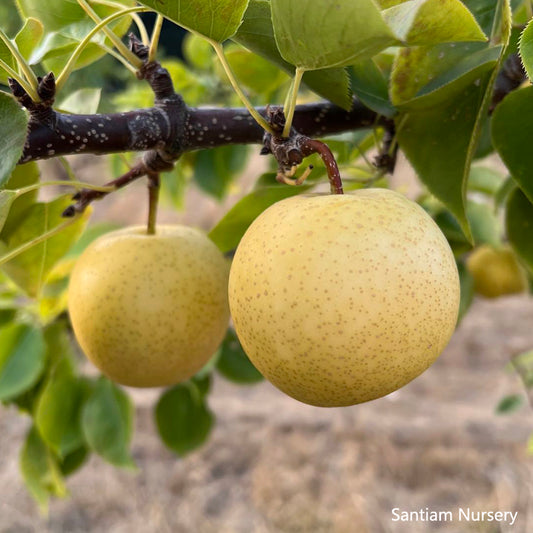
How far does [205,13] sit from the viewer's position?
407 millimetres

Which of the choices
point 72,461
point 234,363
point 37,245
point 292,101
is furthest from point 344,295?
point 72,461

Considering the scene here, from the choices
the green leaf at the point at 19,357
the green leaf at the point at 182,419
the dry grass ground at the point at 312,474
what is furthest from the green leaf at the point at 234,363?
the dry grass ground at the point at 312,474

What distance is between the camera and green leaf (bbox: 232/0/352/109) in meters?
0.43

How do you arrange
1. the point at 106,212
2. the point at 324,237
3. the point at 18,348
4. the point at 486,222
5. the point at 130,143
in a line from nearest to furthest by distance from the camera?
the point at 324,237 → the point at 130,143 → the point at 18,348 → the point at 486,222 → the point at 106,212

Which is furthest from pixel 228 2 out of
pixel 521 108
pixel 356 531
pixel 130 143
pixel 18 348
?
pixel 356 531

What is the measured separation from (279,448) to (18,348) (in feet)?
5.45

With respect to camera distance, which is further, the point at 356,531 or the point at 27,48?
the point at 356,531

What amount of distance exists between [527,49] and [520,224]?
0.89 ft

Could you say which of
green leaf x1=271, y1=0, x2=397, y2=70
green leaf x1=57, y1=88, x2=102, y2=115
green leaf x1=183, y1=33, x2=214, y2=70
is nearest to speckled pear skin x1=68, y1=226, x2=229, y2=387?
green leaf x1=57, y1=88, x2=102, y2=115

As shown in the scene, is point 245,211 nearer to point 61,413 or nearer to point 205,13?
point 205,13

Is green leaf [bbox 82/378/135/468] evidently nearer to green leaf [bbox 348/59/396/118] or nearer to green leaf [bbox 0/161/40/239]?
green leaf [bbox 0/161/40/239]

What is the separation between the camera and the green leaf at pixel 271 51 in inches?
17.1

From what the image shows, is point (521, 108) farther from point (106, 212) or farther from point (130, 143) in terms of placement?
point (106, 212)

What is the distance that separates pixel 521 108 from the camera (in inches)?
19.7
